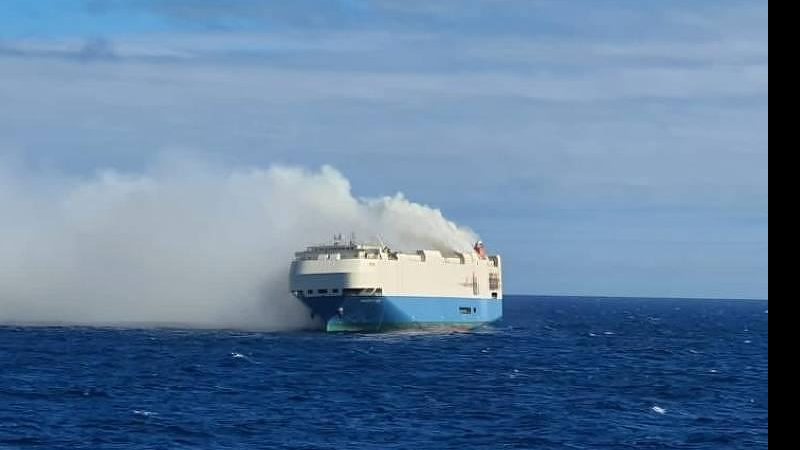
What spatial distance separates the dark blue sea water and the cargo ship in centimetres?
555

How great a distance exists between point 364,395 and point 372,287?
5616 cm

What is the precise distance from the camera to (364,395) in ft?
224

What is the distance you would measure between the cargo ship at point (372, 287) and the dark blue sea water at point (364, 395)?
5.55 meters

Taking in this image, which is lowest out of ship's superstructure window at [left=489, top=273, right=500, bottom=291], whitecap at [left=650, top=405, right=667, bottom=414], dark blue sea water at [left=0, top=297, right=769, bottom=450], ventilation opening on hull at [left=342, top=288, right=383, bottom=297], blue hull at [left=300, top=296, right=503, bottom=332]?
whitecap at [left=650, top=405, right=667, bottom=414]

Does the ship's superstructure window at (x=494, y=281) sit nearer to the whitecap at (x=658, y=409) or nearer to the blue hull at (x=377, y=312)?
the blue hull at (x=377, y=312)

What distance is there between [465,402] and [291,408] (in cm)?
1013

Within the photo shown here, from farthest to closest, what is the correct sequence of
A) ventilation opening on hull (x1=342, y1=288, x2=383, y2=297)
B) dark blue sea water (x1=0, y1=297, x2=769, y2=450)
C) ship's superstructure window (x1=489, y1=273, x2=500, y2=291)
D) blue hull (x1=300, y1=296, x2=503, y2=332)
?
ship's superstructure window (x1=489, y1=273, x2=500, y2=291), blue hull (x1=300, y1=296, x2=503, y2=332), ventilation opening on hull (x1=342, y1=288, x2=383, y2=297), dark blue sea water (x1=0, y1=297, x2=769, y2=450)

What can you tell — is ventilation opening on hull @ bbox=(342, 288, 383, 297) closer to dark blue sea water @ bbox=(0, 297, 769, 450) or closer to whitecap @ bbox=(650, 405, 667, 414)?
dark blue sea water @ bbox=(0, 297, 769, 450)

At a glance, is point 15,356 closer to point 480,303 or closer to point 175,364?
point 175,364

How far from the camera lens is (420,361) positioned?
308 feet

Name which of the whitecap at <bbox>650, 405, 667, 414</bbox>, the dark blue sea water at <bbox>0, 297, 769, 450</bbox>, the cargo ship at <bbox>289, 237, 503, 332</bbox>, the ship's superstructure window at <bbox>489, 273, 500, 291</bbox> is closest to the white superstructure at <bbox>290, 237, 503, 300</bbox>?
the cargo ship at <bbox>289, 237, 503, 332</bbox>

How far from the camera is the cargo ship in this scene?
124 metres

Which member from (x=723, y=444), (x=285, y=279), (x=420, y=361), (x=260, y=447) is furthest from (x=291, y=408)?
(x=285, y=279)

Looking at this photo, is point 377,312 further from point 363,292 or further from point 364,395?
point 364,395
